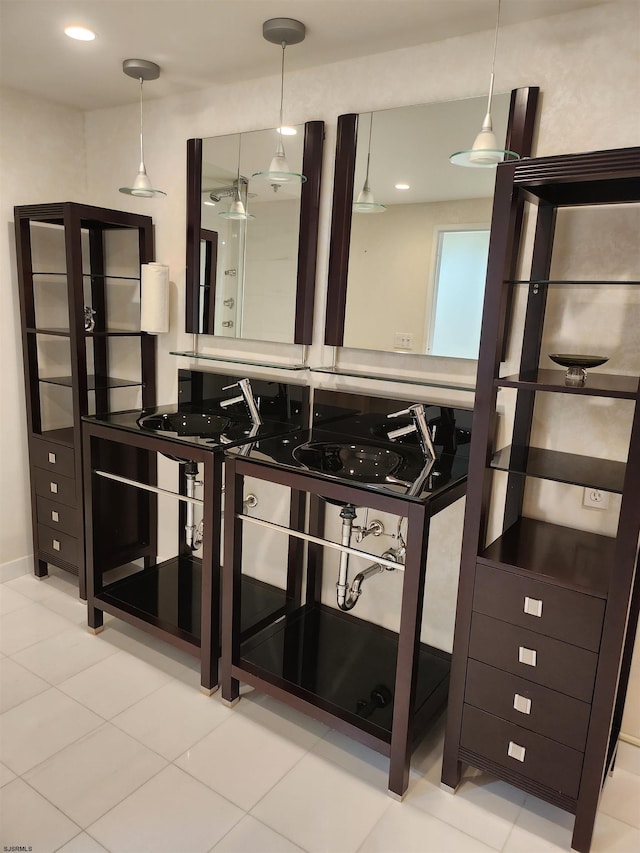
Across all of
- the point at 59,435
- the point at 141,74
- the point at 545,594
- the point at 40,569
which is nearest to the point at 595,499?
the point at 545,594

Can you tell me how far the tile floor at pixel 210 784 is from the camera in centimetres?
162

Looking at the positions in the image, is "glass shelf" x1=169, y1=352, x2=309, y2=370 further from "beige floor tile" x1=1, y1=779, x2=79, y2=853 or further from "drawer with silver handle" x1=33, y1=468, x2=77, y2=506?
"beige floor tile" x1=1, y1=779, x2=79, y2=853

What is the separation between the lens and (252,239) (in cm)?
248

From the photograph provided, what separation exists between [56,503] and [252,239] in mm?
1573

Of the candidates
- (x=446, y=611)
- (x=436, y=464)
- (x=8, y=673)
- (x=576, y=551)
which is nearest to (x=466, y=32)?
(x=436, y=464)

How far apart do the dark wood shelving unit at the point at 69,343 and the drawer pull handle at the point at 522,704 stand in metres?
1.91

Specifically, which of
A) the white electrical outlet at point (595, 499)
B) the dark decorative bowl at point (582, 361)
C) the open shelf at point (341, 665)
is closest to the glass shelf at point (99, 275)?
the open shelf at point (341, 665)


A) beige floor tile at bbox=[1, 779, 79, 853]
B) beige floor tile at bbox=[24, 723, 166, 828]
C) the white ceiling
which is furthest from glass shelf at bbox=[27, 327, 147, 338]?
beige floor tile at bbox=[1, 779, 79, 853]

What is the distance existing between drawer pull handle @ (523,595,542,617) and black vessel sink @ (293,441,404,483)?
1.84ft

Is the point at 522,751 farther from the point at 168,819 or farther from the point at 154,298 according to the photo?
the point at 154,298

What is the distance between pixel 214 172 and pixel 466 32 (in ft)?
3.78

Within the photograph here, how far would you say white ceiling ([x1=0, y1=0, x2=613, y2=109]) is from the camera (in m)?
1.79

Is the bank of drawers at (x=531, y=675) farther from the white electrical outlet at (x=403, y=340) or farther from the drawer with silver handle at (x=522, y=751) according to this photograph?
the white electrical outlet at (x=403, y=340)

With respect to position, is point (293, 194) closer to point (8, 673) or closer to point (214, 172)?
point (214, 172)
